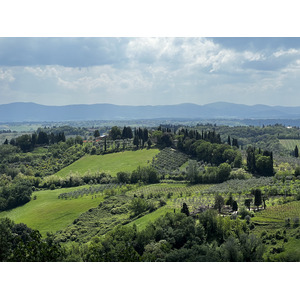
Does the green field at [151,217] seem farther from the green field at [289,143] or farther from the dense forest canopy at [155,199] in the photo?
the green field at [289,143]

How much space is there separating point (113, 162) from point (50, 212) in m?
21.0

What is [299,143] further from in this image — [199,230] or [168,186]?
[199,230]

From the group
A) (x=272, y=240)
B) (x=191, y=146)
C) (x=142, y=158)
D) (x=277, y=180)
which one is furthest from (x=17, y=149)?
(x=272, y=240)

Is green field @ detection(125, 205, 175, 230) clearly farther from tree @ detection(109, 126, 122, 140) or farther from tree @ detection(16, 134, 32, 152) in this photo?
tree @ detection(16, 134, 32, 152)

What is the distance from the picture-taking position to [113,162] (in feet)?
173

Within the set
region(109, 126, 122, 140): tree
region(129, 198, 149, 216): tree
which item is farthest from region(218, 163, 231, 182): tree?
region(109, 126, 122, 140): tree

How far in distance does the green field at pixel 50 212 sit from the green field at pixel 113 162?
38.6ft

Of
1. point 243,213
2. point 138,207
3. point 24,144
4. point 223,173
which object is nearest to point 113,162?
point 223,173

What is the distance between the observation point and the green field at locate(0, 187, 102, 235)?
29.8 metres

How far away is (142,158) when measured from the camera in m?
53.0

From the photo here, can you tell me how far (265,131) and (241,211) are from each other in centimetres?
10083

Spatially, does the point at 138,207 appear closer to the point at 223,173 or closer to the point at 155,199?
the point at 155,199

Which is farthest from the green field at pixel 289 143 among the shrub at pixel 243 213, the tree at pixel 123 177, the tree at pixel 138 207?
the tree at pixel 138 207

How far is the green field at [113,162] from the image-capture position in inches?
1957
